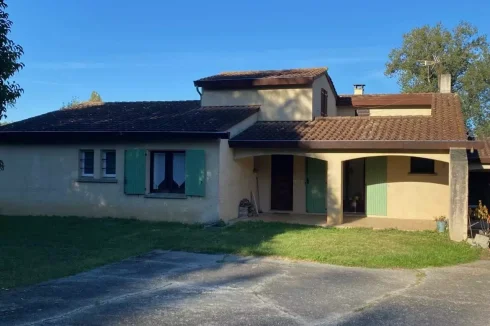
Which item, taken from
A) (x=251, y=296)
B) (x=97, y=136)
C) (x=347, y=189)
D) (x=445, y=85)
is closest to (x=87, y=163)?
(x=97, y=136)

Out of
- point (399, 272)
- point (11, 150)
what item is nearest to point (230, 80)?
point (11, 150)

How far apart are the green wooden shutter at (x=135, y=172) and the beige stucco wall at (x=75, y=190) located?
18 centimetres

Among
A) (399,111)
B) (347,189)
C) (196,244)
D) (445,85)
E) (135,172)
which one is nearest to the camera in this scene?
(196,244)

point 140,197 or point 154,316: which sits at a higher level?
point 140,197

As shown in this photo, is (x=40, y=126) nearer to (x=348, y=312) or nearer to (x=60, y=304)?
(x=60, y=304)

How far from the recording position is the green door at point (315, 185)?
16781 mm

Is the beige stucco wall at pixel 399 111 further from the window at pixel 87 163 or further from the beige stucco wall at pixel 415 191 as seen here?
the window at pixel 87 163

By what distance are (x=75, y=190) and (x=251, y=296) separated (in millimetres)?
10686

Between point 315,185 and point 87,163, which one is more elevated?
point 87,163

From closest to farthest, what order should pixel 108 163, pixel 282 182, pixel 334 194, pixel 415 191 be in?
pixel 334 194 → pixel 415 191 → pixel 108 163 → pixel 282 182

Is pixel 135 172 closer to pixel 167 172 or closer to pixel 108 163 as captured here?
pixel 167 172

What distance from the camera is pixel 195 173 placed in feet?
47.8

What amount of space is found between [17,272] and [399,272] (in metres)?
6.57

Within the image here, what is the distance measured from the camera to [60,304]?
644 cm
